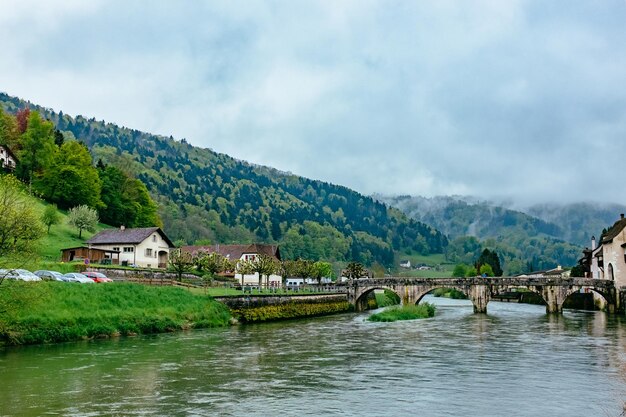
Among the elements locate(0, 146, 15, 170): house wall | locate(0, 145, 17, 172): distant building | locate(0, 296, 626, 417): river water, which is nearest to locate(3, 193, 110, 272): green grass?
locate(0, 145, 17, 172): distant building

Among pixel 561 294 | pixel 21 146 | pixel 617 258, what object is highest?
pixel 21 146

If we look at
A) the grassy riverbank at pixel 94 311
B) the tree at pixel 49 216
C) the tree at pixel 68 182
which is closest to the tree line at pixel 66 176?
the tree at pixel 68 182

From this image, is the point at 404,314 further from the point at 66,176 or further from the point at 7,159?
the point at 7,159

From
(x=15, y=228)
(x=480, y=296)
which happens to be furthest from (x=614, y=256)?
(x=15, y=228)

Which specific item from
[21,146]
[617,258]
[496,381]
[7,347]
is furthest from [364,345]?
[21,146]

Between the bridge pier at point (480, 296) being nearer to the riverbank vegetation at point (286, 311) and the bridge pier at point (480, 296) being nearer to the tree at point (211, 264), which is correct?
the riverbank vegetation at point (286, 311)

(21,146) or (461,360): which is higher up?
(21,146)

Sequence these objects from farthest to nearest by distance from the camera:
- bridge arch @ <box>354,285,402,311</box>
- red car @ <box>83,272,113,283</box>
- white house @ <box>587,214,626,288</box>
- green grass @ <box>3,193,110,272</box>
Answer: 1. bridge arch @ <box>354,285,402,311</box>
2. green grass @ <box>3,193,110,272</box>
3. white house @ <box>587,214,626,288</box>
4. red car @ <box>83,272,113,283</box>

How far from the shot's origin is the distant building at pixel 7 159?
116000 millimetres

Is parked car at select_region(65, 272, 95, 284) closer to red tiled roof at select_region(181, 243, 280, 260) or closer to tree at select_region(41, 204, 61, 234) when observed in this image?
tree at select_region(41, 204, 61, 234)

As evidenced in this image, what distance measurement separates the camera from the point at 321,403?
24344 millimetres

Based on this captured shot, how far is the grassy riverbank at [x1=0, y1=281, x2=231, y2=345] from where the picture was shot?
40.8m

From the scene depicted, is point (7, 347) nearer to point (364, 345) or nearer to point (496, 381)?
point (364, 345)

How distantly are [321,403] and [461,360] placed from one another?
16.0 metres
